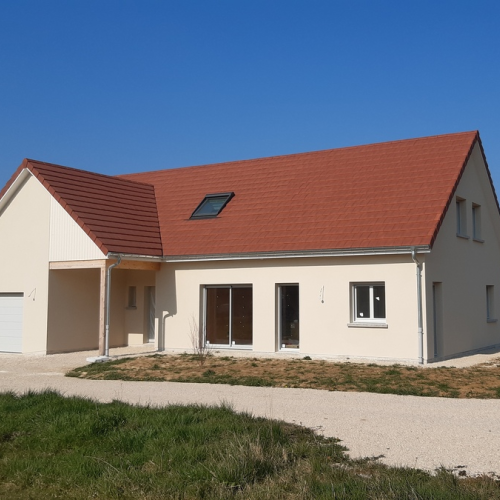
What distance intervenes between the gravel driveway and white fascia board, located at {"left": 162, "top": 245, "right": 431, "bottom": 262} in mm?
5813

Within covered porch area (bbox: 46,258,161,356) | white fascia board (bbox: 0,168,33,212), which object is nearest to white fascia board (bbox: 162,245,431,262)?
covered porch area (bbox: 46,258,161,356)

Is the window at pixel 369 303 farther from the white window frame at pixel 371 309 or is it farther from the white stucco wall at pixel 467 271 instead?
the white stucco wall at pixel 467 271

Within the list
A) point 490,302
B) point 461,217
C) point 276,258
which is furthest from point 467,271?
point 276,258

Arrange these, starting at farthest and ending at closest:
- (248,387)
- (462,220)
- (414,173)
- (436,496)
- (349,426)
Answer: (462,220)
(414,173)
(248,387)
(349,426)
(436,496)

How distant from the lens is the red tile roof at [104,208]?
1966 centimetres

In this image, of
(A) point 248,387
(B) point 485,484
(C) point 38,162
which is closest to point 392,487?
(B) point 485,484

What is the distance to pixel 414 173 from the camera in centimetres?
1975

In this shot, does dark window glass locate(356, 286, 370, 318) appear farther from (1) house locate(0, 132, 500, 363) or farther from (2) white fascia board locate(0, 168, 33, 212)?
(2) white fascia board locate(0, 168, 33, 212)

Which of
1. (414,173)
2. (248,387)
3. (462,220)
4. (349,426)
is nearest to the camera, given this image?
(349,426)

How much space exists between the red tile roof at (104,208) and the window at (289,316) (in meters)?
4.47

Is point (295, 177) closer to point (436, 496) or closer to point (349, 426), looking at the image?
point (349, 426)

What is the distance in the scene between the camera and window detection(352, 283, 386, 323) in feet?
58.3

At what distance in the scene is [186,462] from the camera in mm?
6777

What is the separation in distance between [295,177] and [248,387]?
10889 mm
